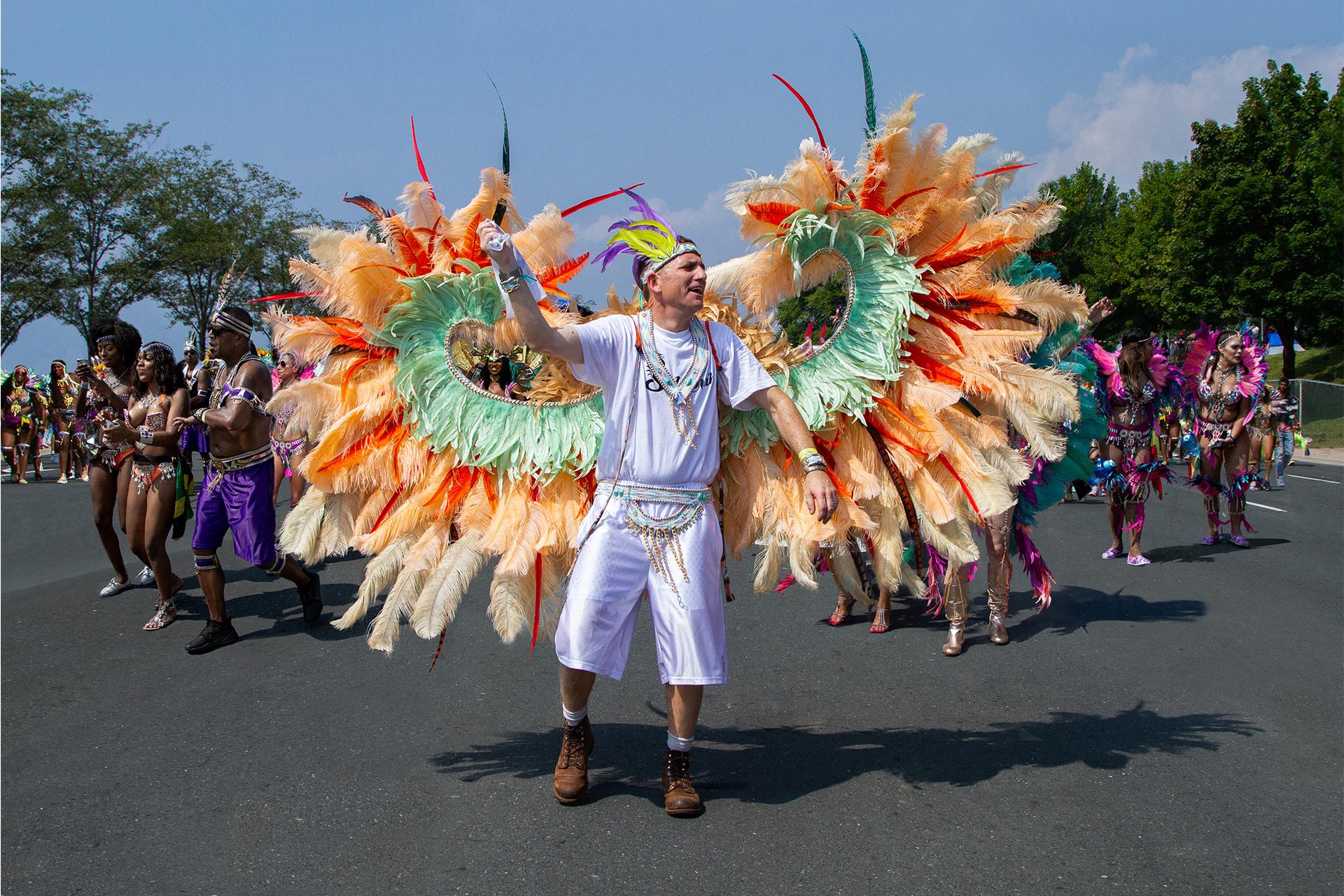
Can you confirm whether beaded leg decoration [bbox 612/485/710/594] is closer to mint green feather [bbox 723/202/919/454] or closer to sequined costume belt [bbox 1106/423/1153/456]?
mint green feather [bbox 723/202/919/454]

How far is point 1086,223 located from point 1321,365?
Answer: 13.3 m

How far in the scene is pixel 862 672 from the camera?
18.3 feet

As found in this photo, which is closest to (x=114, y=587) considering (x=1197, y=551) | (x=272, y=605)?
(x=272, y=605)

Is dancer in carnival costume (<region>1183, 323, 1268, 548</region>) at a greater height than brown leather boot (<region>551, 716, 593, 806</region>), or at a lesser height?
greater

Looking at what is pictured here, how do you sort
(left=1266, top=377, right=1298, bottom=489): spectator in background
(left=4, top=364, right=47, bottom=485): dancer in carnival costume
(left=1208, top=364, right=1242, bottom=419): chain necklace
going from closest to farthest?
1. (left=1208, top=364, right=1242, bottom=419): chain necklace
2. (left=1266, top=377, right=1298, bottom=489): spectator in background
3. (left=4, top=364, right=47, bottom=485): dancer in carnival costume

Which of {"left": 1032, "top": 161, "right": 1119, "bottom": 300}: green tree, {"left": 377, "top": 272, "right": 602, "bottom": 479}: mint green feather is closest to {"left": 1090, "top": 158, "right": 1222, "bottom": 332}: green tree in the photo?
{"left": 1032, "top": 161, "right": 1119, "bottom": 300}: green tree

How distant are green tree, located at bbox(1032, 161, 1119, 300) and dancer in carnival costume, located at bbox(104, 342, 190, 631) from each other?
4066cm

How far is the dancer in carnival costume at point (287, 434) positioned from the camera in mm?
4332

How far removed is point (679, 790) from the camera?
3.70 metres

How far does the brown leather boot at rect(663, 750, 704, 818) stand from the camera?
3.65 m

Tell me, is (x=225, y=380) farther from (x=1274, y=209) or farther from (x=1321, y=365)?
(x=1321, y=365)

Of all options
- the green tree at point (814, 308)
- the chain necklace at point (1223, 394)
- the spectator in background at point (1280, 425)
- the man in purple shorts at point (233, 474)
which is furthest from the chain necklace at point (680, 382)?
the spectator in background at point (1280, 425)

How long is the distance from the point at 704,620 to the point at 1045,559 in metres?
6.28

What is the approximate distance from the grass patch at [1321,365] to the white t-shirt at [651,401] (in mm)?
38643
